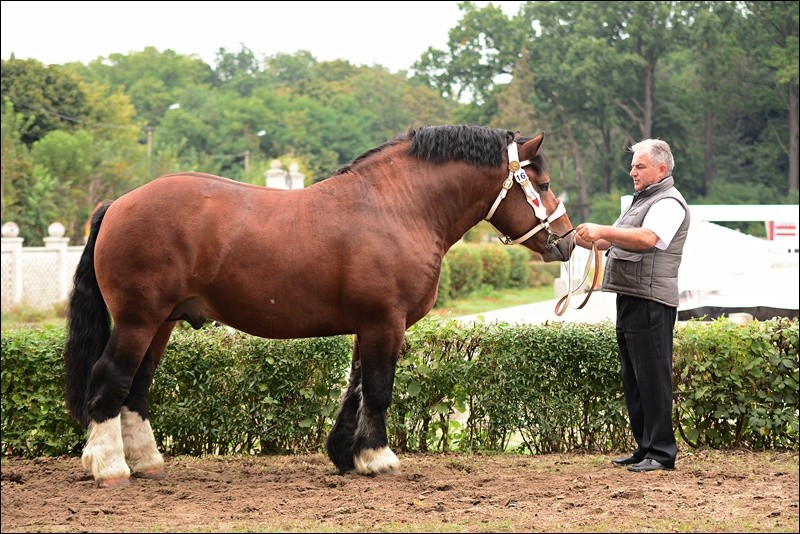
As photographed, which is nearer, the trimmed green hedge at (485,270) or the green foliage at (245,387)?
the green foliage at (245,387)

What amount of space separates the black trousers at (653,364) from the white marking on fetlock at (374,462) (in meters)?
1.70

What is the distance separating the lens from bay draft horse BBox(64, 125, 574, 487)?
5.73 meters

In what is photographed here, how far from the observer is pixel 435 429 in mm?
7211

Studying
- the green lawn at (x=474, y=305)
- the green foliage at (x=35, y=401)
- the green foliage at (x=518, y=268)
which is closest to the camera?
the green foliage at (x=35, y=401)

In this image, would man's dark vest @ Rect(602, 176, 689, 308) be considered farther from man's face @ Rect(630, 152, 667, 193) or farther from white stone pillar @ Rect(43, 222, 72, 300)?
white stone pillar @ Rect(43, 222, 72, 300)

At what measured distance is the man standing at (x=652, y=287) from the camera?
616cm

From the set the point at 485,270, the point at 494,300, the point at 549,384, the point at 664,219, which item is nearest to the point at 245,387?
the point at 549,384

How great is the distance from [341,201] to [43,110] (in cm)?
4178

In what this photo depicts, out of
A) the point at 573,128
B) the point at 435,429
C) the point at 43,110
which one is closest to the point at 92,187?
the point at 43,110

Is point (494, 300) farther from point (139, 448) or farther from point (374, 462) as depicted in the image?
point (139, 448)

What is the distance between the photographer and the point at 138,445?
609 cm

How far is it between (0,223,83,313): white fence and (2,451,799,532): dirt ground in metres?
18.3

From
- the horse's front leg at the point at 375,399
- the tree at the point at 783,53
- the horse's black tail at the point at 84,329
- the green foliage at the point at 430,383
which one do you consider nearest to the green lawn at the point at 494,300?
the green foliage at the point at 430,383

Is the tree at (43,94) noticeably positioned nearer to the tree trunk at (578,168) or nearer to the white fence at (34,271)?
the white fence at (34,271)
